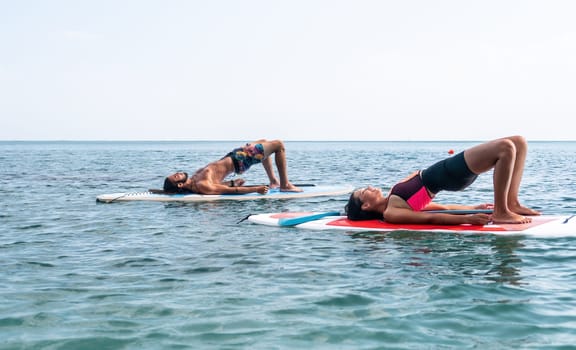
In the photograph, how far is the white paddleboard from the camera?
8.01 metres

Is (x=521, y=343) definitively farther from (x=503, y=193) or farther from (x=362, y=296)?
(x=503, y=193)

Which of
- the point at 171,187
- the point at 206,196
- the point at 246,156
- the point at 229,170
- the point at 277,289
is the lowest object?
the point at 277,289

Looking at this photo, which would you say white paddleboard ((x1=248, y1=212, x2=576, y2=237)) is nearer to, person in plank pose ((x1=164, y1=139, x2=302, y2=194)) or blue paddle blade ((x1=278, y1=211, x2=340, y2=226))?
blue paddle blade ((x1=278, y1=211, x2=340, y2=226))

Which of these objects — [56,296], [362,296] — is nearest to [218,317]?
[362,296]

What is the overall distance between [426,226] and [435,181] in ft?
2.08

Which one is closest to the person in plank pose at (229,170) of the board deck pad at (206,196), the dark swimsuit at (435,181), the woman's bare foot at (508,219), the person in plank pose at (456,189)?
the board deck pad at (206,196)

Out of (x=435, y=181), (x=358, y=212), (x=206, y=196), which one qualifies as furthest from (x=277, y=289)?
(x=206, y=196)

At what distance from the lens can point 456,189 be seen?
8.38 metres

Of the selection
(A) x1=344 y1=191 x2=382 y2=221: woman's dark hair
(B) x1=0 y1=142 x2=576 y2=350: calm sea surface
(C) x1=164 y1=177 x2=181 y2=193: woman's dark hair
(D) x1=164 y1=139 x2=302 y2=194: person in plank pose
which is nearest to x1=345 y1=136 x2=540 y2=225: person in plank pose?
(A) x1=344 y1=191 x2=382 y2=221: woman's dark hair

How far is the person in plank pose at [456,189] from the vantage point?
7.80 metres

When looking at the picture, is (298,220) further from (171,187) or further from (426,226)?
(171,187)

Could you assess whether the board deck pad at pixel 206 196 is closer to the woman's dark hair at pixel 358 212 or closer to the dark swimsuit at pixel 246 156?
the dark swimsuit at pixel 246 156

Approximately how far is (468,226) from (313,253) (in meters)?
2.26

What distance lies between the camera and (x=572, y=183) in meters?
18.6
